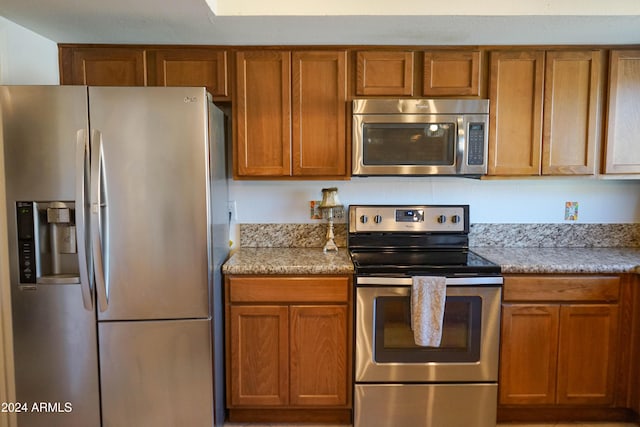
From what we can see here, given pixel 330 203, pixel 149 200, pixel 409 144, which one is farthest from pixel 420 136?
pixel 149 200

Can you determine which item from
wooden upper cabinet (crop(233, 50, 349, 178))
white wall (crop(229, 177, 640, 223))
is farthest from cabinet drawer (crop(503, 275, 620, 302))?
wooden upper cabinet (crop(233, 50, 349, 178))

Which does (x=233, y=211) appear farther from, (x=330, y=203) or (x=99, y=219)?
(x=99, y=219)

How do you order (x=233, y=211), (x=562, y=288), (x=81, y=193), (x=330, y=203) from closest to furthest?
(x=81, y=193)
(x=562, y=288)
(x=330, y=203)
(x=233, y=211)

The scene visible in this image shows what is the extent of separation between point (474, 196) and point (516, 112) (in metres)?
0.59

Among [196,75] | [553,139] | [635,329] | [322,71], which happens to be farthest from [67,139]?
[635,329]

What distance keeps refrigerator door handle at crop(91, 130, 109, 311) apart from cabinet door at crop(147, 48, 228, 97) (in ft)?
2.20

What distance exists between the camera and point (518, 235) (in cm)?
266

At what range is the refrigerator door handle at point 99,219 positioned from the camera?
1.75 meters

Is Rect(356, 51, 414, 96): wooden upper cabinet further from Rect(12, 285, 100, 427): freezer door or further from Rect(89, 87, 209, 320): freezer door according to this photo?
Rect(12, 285, 100, 427): freezer door

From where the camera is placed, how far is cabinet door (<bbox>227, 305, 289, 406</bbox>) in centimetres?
211

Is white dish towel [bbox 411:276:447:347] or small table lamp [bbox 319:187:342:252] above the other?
small table lamp [bbox 319:187:342:252]

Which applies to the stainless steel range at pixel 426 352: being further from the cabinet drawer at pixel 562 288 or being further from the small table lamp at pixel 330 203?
the small table lamp at pixel 330 203

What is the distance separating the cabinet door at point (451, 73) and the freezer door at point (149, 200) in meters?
1.27

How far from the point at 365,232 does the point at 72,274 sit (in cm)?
160
